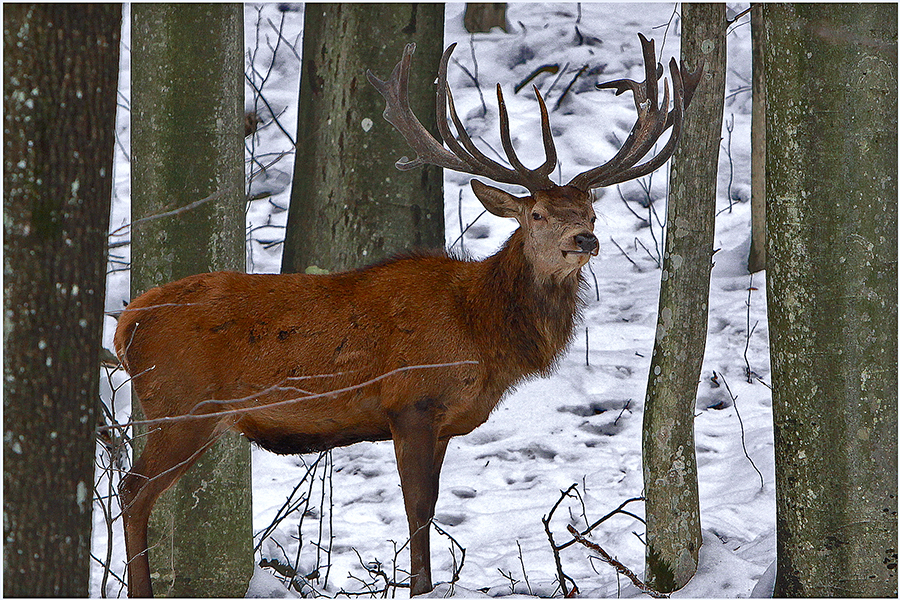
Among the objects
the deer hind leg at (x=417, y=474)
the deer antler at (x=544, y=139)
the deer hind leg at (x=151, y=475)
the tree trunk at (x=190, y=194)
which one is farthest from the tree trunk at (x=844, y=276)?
the tree trunk at (x=190, y=194)

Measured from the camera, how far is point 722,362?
805cm

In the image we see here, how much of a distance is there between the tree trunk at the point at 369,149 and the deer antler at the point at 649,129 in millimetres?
1814

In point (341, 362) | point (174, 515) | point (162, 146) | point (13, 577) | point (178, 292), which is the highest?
point (162, 146)

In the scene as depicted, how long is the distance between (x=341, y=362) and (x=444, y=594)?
1.21 m

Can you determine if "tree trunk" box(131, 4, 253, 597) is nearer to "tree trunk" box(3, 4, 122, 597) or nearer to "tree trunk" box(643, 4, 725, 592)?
"tree trunk" box(643, 4, 725, 592)

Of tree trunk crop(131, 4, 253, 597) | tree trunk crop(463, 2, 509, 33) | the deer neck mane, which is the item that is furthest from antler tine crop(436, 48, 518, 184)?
tree trunk crop(463, 2, 509, 33)

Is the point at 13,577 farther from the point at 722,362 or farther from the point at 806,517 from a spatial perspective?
the point at 722,362

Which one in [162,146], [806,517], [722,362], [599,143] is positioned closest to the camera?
[806,517]

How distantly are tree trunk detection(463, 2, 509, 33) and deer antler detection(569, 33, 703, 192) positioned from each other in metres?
8.88

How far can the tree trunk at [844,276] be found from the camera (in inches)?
157

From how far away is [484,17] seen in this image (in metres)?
13.7

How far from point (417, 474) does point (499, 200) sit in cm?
149

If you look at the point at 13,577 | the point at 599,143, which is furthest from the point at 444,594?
the point at 599,143

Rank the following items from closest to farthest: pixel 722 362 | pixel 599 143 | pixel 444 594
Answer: pixel 444 594
pixel 722 362
pixel 599 143
